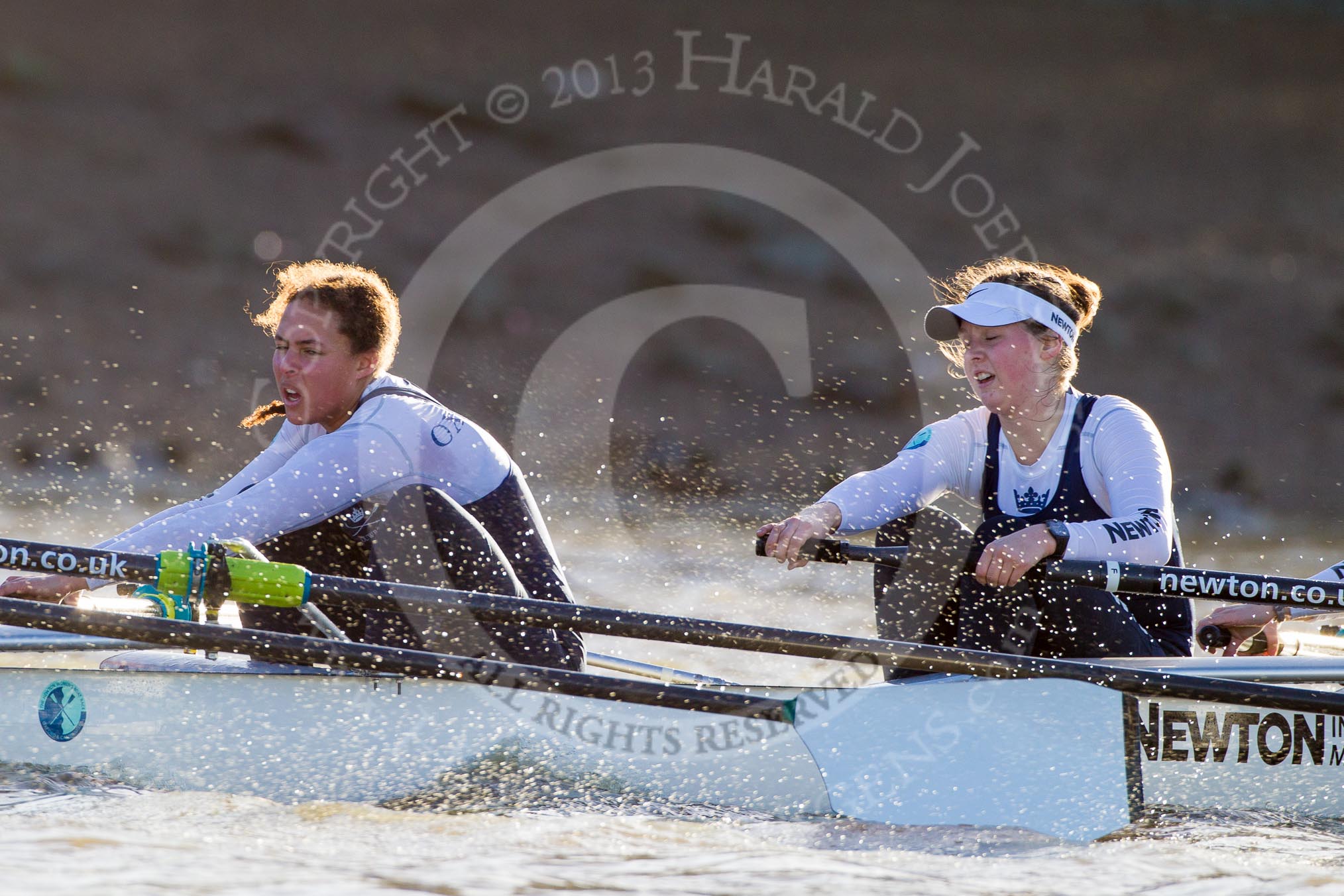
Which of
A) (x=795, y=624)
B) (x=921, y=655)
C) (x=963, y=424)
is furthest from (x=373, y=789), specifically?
(x=795, y=624)

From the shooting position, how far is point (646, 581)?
5.55 meters

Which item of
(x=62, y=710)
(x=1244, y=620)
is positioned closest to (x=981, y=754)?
(x=1244, y=620)

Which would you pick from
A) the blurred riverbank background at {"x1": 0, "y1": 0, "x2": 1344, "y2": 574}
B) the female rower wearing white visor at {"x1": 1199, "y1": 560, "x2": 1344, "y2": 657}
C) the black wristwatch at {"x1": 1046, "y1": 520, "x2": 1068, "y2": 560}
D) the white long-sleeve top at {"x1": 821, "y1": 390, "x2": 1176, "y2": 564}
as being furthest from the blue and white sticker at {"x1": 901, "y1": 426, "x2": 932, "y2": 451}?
the blurred riverbank background at {"x1": 0, "y1": 0, "x2": 1344, "y2": 574}

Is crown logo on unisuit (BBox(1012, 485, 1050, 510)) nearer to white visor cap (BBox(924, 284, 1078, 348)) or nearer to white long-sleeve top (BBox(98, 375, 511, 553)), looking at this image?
white visor cap (BBox(924, 284, 1078, 348))

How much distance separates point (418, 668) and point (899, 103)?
10.7 meters

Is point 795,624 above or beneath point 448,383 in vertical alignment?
beneath

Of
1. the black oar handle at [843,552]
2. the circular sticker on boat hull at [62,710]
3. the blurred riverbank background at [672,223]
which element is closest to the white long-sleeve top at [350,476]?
the circular sticker on boat hull at [62,710]

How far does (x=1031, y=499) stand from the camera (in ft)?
9.51

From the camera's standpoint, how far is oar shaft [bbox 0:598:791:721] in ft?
7.88

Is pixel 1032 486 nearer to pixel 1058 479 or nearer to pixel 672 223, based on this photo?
pixel 1058 479

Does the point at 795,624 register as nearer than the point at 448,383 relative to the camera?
Yes

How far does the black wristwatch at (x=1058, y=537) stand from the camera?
2662 mm

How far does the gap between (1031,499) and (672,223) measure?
301 inches

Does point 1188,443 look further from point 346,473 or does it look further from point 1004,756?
point 346,473
